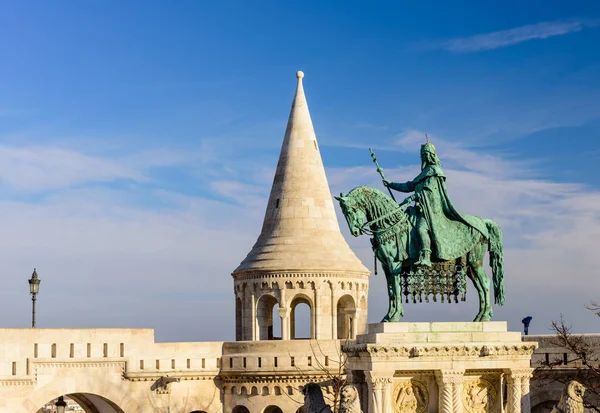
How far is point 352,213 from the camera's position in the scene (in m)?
18.7

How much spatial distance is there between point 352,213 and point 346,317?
17.6m

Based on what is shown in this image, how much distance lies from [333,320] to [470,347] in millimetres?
16863

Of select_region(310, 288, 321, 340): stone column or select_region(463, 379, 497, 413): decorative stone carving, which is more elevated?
select_region(310, 288, 321, 340): stone column

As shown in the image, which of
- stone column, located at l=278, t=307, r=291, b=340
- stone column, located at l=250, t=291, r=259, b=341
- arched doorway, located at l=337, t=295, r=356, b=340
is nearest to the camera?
stone column, located at l=278, t=307, r=291, b=340

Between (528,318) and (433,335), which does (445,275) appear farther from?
(528,318)

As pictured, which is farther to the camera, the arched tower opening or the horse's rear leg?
the arched tower opening

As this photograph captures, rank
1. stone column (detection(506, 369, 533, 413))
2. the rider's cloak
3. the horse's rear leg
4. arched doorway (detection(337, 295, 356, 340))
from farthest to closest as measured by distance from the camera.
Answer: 1. arched doorway (detection(337, 295, 356, 340))
2. the horse's rear leg
3. the rider's cloak
4. stone column (detection(506, 369, 533, 413))

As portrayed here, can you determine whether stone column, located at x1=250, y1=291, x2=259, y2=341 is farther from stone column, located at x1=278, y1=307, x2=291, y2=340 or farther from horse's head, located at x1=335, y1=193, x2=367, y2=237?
horse's head, located at x1=335, y1=193, x2=367, y2=237

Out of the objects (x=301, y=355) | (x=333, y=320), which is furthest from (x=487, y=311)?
(x=333, y=320)

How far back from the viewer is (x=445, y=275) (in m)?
19.0

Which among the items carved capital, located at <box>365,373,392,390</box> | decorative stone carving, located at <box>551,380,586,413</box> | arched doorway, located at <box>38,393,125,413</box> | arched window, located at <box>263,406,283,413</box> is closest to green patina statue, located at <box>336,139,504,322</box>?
carved capital, located at <box>365,373,392,390</box>

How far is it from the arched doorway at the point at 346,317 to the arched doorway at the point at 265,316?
74.6 inches

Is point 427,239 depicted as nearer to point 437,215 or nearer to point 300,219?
point 437,215

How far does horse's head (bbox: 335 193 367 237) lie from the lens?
18625mm
